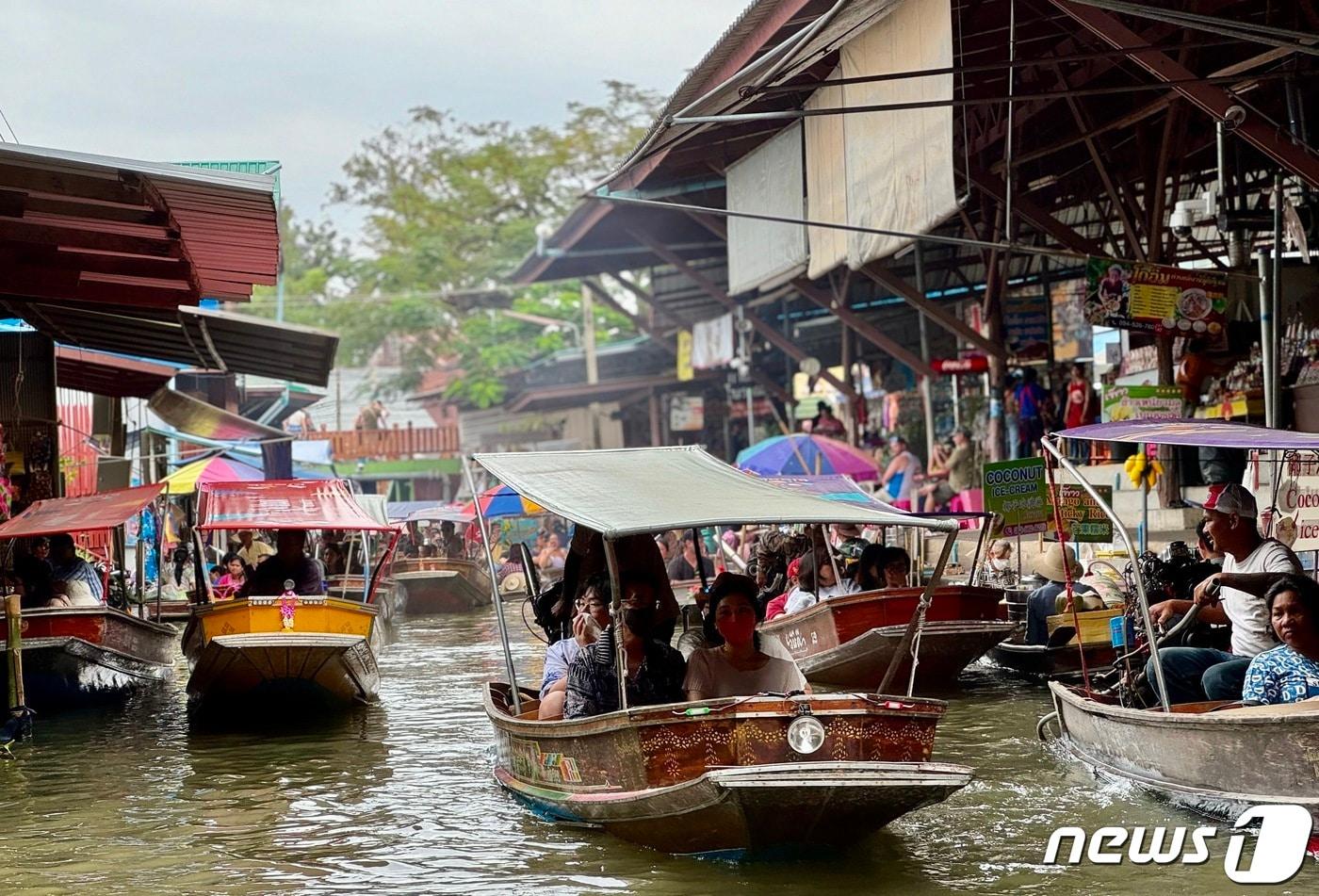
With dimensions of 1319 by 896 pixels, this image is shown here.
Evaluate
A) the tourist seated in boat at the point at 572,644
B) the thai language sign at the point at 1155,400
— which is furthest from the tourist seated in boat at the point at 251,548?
the tourist seated in boat at the point at 572,644

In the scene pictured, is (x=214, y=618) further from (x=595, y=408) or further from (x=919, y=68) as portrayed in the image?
(x=595, y=408)

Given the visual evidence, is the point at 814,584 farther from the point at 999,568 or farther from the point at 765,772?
the point at 765,772

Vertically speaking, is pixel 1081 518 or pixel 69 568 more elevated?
pixel 1081 518

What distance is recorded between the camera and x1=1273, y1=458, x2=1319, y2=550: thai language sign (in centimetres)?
1002

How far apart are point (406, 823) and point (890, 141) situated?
680cm

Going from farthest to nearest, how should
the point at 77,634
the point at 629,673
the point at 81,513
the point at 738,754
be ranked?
the point at 77,634 → the point at 81,513 → the point at 629,673 → the point at 738,754

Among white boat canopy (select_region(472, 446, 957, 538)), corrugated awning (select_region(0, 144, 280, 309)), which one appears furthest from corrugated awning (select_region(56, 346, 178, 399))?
white boat canopy (select_region(472, 446, 957, 538))

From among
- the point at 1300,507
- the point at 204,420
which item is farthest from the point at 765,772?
the point at 204,420

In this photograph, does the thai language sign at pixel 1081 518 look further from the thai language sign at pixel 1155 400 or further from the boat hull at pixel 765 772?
the boat hull at pixel 765 772

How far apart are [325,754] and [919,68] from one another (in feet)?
21.0

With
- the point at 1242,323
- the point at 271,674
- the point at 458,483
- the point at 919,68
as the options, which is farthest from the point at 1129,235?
the point at 458,483

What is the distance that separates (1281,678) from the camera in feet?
22.8

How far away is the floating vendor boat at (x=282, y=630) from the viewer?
11930 mm

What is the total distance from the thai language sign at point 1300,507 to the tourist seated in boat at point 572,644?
4229mm
